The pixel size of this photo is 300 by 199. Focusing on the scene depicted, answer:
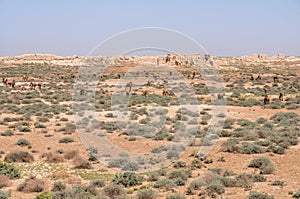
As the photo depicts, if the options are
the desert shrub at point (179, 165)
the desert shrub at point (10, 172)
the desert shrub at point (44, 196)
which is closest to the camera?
the desert shrub at point (44, 196)

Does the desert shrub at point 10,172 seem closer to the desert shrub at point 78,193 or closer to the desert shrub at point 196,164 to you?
the desert shrub at point 78,193

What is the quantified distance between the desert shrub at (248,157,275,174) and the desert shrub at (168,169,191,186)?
288 centimetres

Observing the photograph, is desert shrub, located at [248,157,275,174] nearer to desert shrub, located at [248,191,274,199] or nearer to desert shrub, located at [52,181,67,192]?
desert shrub, located at [248,191,274,199]

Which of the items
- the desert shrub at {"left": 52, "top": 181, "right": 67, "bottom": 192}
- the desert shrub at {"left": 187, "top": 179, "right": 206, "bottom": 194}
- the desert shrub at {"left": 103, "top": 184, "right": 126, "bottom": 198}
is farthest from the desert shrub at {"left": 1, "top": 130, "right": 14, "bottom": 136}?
the desert shrub at {"left": 187, "top": 179, "right": 206, "bottom": 194}

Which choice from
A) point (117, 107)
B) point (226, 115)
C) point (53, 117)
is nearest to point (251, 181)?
point (226, 115)

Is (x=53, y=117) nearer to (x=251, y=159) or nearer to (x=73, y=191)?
(x=251, y=159)

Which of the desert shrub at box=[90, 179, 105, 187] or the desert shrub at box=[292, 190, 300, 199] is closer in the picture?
the desert shrub at box=[292, 190, 300, 199]

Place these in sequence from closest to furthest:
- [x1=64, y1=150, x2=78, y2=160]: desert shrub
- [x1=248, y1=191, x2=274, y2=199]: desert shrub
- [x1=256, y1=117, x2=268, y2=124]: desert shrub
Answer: [x1=248, y1=191, x2=274, y2=199]: desert shrub
[x1=64, y1=150, x2=78, y2=160]: desert shrub
[x1=256, y1=117, x2=268, y2=124]: desert shrub

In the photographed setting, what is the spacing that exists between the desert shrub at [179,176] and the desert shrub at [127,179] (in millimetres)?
1158

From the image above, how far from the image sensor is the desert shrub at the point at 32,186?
1276 centimetres

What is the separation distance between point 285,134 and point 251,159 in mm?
5709

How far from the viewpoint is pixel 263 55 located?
162875mm

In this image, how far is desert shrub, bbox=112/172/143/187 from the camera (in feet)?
44.3

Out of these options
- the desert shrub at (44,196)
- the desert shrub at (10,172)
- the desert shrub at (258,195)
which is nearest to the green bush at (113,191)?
→ the desert shrub at (44,196)
